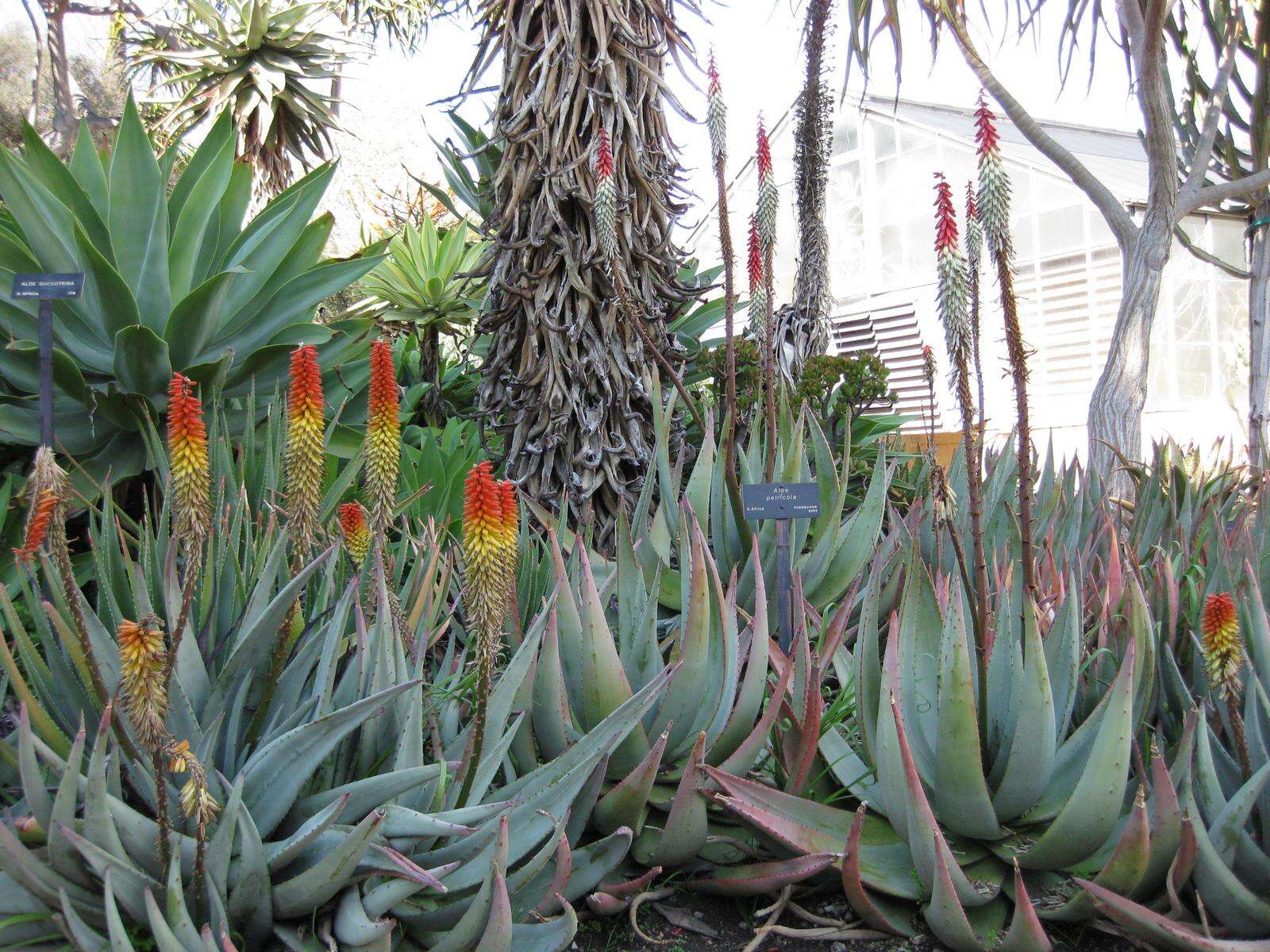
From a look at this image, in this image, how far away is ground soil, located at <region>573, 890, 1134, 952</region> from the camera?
172cm

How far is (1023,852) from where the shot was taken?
5.70 ft

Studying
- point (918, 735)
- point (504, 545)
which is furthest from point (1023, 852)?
point (504, 545)

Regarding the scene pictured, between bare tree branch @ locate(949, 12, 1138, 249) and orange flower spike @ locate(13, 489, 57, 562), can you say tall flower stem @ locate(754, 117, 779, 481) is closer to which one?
orange flower spike @ locate(13, 489, 57, 562)

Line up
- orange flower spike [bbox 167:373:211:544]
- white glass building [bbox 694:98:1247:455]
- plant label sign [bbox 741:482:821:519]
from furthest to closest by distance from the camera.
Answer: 1. white glass building [bbox 694:98:1247:455]
2. plant label sign [bbox 741:482:821:519]
3. orange flower spike [bbox 167:373:211:544]

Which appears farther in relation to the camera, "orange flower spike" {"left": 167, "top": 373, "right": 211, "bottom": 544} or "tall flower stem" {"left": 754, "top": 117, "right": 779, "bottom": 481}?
"tall flower stem" {"left": 754, "top": 117, "right": 779, "bottom": 481}

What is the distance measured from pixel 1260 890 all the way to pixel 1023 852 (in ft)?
1.27

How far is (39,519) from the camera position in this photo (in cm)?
146

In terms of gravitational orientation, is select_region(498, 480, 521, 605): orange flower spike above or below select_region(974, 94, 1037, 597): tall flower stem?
below

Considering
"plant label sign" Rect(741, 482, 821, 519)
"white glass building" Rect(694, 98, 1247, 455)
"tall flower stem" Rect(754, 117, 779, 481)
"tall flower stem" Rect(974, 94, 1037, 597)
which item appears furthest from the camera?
"white glass building" Rect(694, 98, 1247, 455)

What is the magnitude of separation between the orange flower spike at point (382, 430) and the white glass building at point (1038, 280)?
8.65 metres

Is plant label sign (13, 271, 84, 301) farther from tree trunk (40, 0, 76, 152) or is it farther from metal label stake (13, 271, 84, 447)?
tree trunk (40, 0, 76, 152)

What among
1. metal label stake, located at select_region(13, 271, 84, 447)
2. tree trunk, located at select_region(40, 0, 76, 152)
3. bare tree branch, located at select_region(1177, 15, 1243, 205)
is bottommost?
metal label stake, located at select_region(13, 271, 84, 447)

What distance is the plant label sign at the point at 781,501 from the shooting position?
2.54 meters

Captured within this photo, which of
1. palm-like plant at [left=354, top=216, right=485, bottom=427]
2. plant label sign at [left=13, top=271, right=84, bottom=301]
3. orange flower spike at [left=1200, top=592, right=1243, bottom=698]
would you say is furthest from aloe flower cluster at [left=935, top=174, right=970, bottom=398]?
palm-like plant at [left=354, top=216, right=485, bottom=427]
